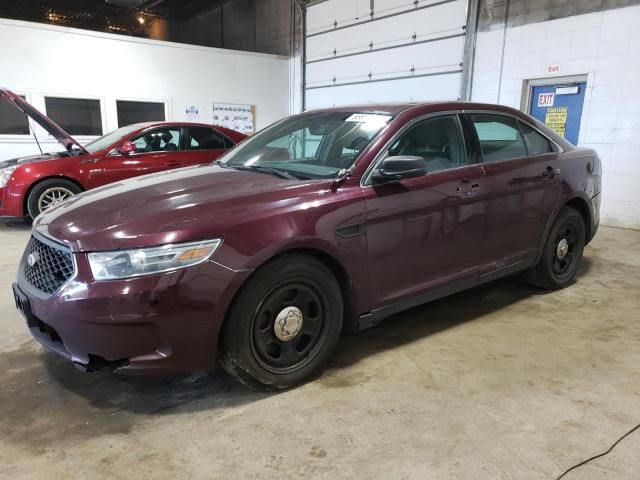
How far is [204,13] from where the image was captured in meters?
16.3

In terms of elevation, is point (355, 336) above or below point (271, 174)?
below

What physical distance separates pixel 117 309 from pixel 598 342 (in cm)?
276

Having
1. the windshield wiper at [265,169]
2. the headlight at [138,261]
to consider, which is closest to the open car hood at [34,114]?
the windshield wiper at [265,169]

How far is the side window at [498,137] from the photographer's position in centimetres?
314

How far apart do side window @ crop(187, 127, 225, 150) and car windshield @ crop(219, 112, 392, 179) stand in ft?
11.4

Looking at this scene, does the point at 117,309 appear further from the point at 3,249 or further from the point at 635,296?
the point at 3,249

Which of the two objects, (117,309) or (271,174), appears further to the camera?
(271,174)

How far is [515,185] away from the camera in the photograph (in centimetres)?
319

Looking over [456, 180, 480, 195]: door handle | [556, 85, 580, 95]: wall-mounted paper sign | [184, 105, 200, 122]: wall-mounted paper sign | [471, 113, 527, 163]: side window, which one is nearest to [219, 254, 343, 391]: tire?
[456, 180, 480, 195]: door handle

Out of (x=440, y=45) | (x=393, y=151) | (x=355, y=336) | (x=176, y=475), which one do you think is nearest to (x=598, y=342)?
(x=355, y=336)

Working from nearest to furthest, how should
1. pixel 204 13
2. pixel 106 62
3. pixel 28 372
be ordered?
pixel 28 372
pixel 106 62
pixel 204 13

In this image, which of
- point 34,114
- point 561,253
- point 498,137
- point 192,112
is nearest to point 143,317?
point 498,137

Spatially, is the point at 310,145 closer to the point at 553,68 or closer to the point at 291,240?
the point at 291,240

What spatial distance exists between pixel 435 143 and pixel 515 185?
689 millimetres
